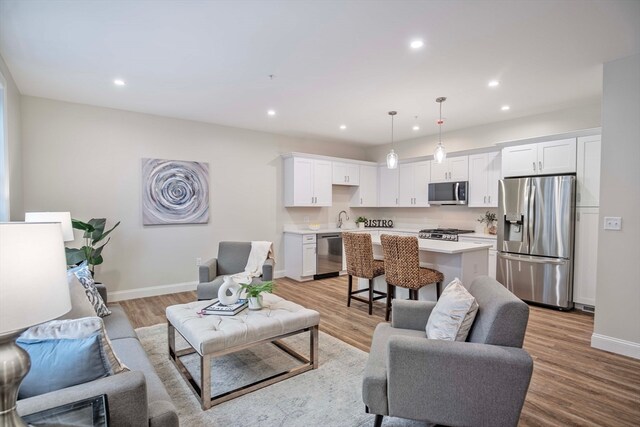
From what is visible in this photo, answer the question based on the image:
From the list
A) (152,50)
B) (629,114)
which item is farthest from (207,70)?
(629,114)

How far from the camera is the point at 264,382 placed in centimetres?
244

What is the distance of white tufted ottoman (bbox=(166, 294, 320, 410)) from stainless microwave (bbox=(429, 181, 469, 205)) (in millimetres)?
4022

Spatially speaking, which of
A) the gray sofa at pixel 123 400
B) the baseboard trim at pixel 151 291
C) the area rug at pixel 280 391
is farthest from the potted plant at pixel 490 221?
the gray sofa at pixel 123 400

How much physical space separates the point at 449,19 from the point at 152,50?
249 cm

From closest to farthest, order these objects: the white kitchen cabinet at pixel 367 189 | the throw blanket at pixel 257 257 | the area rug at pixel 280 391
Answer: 1. the area rug at pixel 280 391
2. the throw blanket at pixel 257 257
3. the white kitchen cabinet at pixel 367 189

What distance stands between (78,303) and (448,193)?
213 inches

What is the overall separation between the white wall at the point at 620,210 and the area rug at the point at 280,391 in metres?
2.39

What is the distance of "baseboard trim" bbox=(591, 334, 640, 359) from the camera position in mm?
2932

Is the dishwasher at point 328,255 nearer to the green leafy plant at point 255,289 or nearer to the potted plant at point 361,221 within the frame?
the potted plant at point 361,221

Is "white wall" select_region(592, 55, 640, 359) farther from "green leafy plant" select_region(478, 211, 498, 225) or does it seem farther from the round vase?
the round vase

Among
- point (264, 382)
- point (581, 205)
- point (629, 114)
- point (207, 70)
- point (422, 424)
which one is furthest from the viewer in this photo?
point (581, 205)

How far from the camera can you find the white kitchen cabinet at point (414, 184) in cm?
623

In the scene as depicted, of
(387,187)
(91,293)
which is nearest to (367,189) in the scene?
(387,187)

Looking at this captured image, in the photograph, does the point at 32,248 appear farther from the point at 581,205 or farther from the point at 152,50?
the point at 581,205
